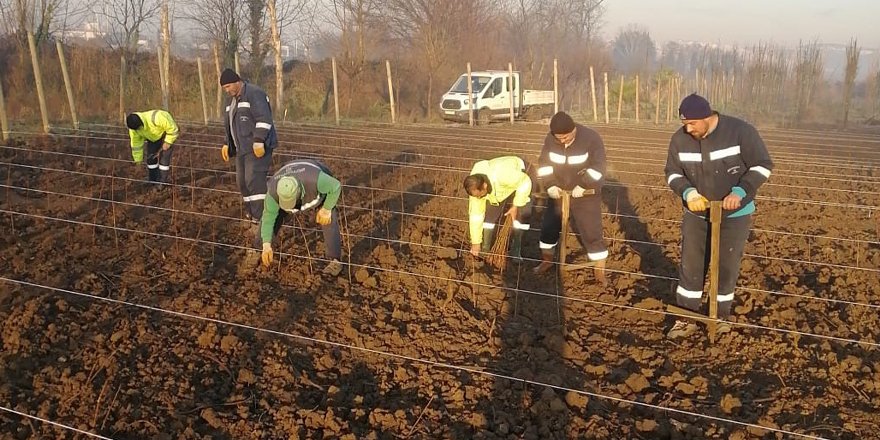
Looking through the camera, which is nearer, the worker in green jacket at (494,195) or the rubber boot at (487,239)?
the worker in green jacket at (494,195)

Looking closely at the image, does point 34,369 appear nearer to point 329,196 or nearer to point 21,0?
point 329,196

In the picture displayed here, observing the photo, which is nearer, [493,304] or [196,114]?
[493,304]

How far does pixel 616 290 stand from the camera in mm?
5059

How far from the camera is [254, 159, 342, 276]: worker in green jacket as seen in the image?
4488mm

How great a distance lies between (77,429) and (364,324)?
1.72 m

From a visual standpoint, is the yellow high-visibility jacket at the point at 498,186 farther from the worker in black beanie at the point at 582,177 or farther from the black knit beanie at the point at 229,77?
the black knit beanie at the point at 229,77

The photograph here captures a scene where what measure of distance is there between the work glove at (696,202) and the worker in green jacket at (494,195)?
55.9 inches

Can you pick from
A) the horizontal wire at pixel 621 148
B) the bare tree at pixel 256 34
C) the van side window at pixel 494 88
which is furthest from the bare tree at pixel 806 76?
the bare tree at pixel 256 34

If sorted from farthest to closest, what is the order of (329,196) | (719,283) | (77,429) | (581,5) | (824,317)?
(581,5) < (329,196) < (824,317) < (719,283) < (77,429)

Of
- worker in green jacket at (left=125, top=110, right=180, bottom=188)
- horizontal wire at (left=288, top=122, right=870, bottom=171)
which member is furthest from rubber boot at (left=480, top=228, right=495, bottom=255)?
horizontal wire at (left=288, top=122, right=870, bottom=171)

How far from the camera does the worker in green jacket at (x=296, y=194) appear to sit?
14.7 feet

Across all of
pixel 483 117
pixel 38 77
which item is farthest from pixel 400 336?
pixel 483 117

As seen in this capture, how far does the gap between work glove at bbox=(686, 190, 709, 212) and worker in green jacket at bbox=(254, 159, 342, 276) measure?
2.32 metres

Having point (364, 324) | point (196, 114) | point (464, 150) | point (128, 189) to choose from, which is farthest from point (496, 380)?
point (196, 114)
